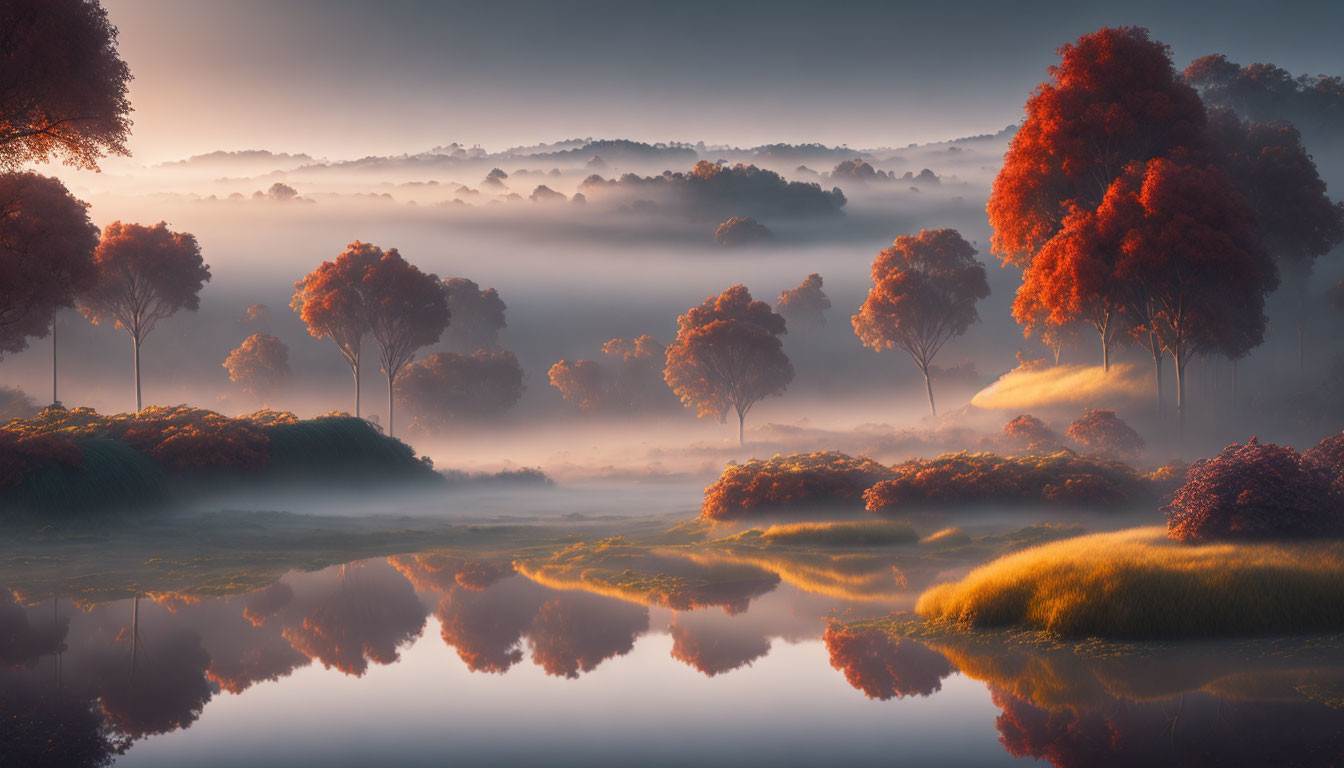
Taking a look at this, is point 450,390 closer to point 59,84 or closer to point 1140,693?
point 59,84

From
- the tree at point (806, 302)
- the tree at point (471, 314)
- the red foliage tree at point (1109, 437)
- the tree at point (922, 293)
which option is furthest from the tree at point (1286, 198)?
the tree at point (806, 302)

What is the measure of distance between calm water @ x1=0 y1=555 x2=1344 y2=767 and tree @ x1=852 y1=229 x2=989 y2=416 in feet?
155

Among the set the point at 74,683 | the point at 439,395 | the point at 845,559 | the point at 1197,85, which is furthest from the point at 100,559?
the point at 1197,85

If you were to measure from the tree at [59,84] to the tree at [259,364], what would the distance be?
6866 cm

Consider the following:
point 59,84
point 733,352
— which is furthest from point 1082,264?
point 733,352

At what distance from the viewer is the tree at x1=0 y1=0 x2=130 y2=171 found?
2253 centimetres

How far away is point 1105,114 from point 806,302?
93.9 metres

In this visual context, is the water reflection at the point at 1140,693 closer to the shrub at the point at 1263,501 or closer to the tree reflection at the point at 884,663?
the tree reflection at the point at 884,663

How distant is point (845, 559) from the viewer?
20609 millimetres

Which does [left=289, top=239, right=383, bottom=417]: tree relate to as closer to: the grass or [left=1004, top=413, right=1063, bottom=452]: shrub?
[left=1004, top=413, right=1063, bottom=452]: shrub

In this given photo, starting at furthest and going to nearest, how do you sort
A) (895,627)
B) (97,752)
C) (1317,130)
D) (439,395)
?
(1317,130) → (439,395) → (895,627) → (97,752)

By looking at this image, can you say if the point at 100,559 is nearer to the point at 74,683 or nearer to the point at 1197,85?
the point at 74,683

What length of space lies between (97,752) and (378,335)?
179ft

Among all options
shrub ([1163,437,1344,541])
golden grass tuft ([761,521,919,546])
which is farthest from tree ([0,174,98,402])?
shrub ([1163,437,1344,541])
